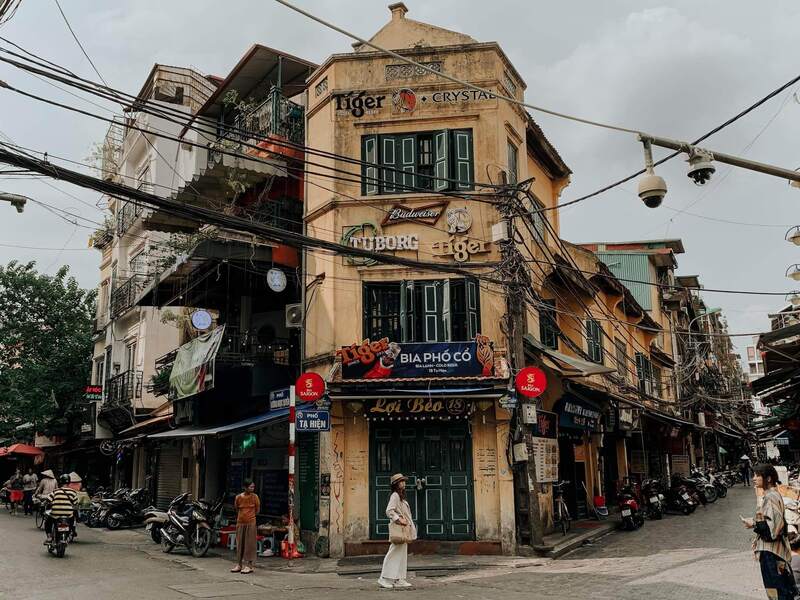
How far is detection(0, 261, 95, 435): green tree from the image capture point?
32.2 meters

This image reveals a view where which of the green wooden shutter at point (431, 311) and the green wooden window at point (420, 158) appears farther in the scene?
the green wooden window at point (420, 158)

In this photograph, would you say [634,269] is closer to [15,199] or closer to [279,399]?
[279,399]

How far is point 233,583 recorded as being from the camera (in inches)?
475

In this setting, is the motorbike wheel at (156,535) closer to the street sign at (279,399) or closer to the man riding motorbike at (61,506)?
the man riding motorbike at (61,506)

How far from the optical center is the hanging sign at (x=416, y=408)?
1552cm

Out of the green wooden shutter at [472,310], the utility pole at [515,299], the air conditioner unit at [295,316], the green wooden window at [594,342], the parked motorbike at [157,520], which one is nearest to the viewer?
the utility pole at [515,299]

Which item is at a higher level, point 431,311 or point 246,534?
point 431,311

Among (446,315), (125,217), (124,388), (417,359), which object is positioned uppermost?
(125,217)

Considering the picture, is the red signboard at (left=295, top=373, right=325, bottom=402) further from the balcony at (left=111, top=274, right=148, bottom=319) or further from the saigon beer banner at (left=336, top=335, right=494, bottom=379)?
the balcony at (left=111, top=274, right=148, bottom=319)

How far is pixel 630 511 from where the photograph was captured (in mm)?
19531

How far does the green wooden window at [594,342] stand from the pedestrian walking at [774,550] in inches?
610

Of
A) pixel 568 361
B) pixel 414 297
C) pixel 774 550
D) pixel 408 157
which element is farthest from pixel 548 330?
pixel 774 550

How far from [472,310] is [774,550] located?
29.7 ft

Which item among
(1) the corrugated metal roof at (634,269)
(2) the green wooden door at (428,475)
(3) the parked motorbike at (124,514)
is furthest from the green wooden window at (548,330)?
(1) the corrugated metal roof at (634,269)
